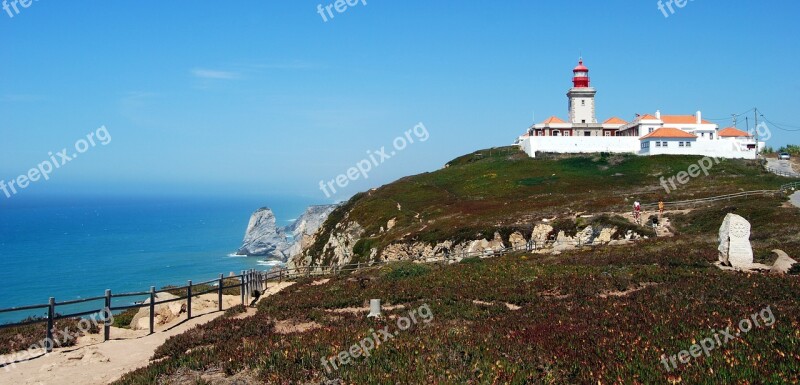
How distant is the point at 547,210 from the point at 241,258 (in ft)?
366

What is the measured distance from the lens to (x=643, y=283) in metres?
19.8

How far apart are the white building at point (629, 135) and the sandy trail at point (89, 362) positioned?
94527 mm

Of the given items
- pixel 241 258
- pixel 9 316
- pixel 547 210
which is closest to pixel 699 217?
pixel 547 210

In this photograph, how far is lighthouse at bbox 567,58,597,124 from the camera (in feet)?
362

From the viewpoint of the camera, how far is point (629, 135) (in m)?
108

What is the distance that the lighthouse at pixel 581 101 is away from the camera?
11031 cm

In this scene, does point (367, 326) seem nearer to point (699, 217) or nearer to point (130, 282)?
point (699, 217)

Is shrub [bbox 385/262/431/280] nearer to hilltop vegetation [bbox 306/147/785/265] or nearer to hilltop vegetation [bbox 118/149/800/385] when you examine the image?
hilltop vegetation [bbox 118/149/800/385]

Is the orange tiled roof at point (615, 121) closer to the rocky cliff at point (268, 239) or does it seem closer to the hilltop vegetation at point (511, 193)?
the hilltop vegetation at point (511, 193)

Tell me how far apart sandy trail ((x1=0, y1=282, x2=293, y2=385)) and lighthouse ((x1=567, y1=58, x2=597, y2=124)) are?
103 m

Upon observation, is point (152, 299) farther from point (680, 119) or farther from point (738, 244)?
point (680, 119)

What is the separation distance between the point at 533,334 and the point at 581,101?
345 ft

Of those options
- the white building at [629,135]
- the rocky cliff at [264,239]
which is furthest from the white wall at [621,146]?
the rocky cliff at [264,239]

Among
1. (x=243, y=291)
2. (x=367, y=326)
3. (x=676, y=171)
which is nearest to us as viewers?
(x=367, y=326)
